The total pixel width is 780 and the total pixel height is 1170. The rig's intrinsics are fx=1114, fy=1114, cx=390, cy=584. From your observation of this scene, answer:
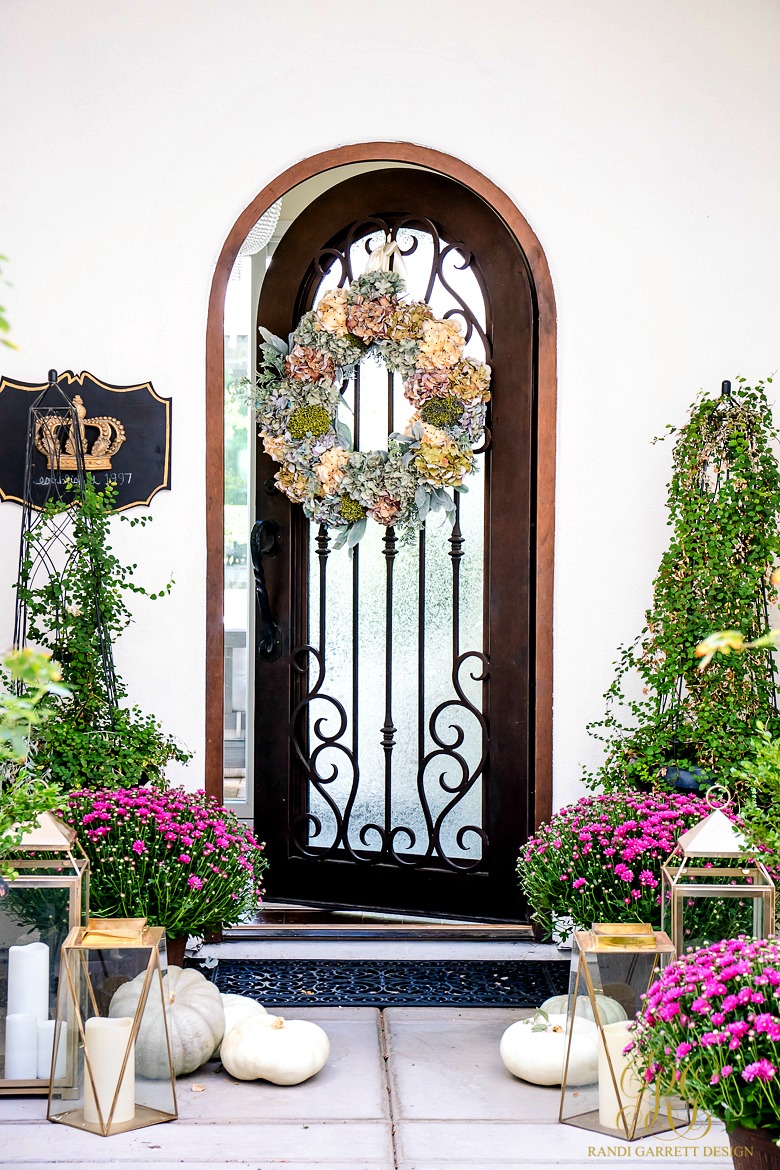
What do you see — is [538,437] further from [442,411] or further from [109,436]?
[109,436]

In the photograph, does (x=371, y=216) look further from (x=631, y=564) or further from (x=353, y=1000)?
(x=353, y=1000)

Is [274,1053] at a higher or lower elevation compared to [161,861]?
lower

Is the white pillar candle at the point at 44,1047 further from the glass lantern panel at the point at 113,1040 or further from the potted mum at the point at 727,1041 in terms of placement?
the potted mum at the point at 727,1041

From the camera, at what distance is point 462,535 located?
3520 millimetres

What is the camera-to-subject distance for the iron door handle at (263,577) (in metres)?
3.65

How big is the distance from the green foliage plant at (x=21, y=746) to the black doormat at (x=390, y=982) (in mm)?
831

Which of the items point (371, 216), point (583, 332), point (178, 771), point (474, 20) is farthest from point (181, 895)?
point (474, 20)

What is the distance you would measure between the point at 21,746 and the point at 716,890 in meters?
1.33

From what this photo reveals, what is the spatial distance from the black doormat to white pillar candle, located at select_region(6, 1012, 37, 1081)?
67 centimetres

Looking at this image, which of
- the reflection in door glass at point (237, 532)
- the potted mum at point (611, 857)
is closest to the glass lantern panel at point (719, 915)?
the potted mum at point (611, 857)

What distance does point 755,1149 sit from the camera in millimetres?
1609

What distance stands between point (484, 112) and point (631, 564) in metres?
1.42

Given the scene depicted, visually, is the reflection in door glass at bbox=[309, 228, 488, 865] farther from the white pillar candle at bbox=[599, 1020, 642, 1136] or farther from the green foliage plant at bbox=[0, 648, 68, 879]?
the white pillar candle at bbox=[599, 1020, 642, 1136]

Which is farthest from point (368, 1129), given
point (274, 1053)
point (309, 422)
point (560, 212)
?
point (560, 212)
